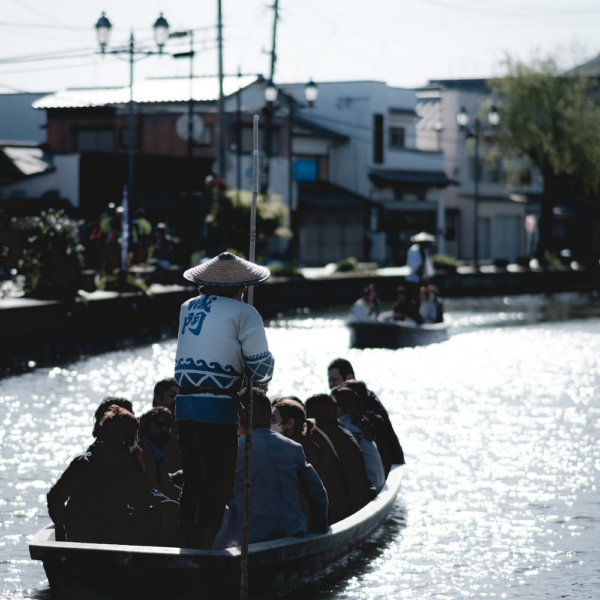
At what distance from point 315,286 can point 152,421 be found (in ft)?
106

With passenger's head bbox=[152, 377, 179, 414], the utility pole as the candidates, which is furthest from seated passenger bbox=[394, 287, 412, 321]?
passenger's head bbox=[152, 377, 179, 414]

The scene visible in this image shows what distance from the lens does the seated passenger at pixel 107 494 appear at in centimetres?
792

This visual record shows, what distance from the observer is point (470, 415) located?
19375 millimetres

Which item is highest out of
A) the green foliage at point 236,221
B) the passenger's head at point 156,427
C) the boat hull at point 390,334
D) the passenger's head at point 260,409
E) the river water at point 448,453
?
the green foliage at point 236,221

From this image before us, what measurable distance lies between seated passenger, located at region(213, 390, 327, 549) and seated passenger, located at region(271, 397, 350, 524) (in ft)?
1.36

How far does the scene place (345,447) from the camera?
1012cm

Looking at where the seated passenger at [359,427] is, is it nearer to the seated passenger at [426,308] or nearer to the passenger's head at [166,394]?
the passenger's head at [166,394]

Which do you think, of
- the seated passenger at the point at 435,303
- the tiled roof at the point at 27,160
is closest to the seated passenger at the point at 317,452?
the seated passenger at the point at 435,303

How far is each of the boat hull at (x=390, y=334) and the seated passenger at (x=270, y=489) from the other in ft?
62.7

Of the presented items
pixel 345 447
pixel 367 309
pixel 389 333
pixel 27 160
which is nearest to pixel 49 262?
pixel 367 309

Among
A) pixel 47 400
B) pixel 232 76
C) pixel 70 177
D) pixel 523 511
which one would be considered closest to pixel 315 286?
pixel 70 177

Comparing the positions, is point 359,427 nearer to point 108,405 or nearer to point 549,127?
point 108,405

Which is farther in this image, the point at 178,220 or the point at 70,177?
the point at 178,220

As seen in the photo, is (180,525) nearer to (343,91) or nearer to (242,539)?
(242,539)
